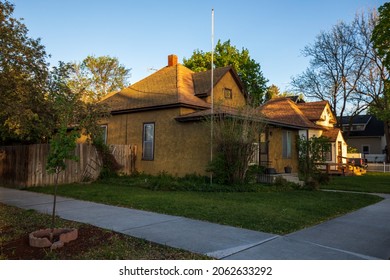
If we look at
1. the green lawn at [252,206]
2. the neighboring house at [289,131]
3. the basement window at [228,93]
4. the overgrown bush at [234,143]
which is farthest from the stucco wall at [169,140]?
the basement window at [228,93]

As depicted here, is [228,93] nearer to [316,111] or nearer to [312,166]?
[312,166]

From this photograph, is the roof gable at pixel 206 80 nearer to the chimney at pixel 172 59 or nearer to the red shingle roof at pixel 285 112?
the chimney at pixel 172 59

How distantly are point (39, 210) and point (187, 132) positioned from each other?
849 centimetres

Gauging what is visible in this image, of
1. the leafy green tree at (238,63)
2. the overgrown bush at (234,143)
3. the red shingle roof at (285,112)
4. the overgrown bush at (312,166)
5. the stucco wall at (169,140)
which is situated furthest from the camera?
the leafy green tree at (238,63)

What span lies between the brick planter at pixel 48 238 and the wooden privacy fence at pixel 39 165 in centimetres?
841

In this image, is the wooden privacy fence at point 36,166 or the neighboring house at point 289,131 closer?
the wooden privacy fence at point 36,166

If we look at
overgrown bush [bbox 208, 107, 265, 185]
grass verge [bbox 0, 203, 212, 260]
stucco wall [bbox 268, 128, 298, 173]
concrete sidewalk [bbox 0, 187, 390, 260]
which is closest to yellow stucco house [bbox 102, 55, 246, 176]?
overgrown bush [bbox 208, 107, 265, 185]

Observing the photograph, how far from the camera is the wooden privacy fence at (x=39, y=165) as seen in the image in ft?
45.2

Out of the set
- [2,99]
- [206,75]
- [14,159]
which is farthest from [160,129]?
[2,99]

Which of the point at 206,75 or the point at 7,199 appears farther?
the point at 206,75

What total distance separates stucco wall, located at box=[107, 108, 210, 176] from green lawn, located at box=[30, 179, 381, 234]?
11.2 feet

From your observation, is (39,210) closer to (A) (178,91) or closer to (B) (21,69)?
(B) (21,69)

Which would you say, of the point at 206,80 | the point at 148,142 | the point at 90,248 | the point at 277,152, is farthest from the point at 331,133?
the point at 90,248

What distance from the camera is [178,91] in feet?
57.6
